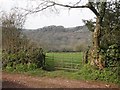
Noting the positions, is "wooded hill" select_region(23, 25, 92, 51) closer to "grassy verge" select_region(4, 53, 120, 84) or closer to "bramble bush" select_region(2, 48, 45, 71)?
"bramble bush" select_region(2, 48, 45, 71)

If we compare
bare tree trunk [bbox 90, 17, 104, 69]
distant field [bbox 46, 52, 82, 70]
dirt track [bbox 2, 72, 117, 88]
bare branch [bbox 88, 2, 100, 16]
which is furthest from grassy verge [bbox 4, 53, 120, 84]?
bare branch [bbox 88, 2, 100, 16]

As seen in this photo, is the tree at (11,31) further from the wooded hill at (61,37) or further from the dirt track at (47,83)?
the dirt track at (47,83)

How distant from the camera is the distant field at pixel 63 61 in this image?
55.8ft

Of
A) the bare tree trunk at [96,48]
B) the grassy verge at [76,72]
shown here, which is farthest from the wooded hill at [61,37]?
the grassy verge at [76,72]

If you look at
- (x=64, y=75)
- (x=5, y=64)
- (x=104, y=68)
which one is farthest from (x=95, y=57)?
(x=5, y=64)

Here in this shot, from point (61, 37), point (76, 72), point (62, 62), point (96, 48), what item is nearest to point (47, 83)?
point (76, 72)

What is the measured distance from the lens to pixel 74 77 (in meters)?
14.5

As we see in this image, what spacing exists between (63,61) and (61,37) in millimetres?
2845

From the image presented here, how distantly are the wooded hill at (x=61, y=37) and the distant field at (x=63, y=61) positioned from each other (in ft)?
3.02

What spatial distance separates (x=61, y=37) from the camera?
15414 millimetres

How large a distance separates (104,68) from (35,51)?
4.64 m

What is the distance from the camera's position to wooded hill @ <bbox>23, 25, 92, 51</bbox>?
49.5 feet

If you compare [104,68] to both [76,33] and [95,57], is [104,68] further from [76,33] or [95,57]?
[76,33]

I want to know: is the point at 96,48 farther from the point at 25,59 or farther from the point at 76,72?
the point at 25,59
